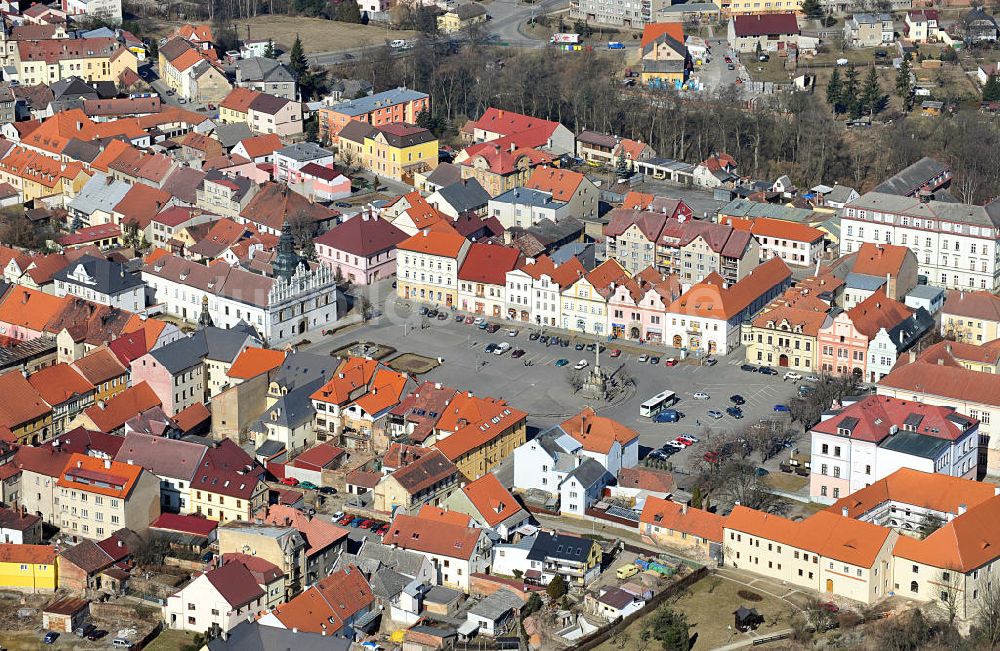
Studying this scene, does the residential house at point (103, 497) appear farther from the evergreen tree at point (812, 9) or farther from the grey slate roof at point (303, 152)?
the evergreen tree at point (812, 9)

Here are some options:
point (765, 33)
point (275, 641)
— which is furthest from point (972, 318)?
point (765, 33)

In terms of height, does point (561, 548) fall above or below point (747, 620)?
above

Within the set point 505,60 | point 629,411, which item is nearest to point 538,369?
point 629,411

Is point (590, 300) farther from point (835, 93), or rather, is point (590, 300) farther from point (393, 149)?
point (835, 93)

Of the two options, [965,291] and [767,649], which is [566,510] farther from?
[965,291]

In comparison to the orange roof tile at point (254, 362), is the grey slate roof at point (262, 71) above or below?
above

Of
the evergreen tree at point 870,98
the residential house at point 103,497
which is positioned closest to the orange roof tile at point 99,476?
the residential house at point 103,497

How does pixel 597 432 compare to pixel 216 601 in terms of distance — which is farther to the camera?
pixel 597 432
